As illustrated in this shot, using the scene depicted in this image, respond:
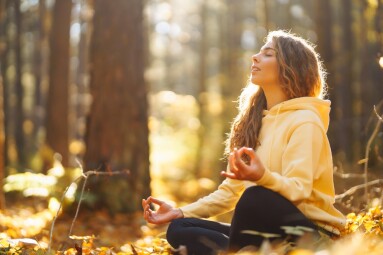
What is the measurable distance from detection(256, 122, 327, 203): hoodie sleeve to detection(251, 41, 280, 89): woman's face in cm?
48

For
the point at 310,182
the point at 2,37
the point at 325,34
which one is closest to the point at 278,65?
the point at 310,182

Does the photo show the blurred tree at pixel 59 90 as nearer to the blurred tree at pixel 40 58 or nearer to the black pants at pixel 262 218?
the blurred tree at pixel 40 58

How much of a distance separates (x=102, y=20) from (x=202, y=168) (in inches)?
535

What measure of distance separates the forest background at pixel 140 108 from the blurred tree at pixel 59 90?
2cm

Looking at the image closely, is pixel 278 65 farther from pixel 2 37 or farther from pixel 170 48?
pixel 170 48

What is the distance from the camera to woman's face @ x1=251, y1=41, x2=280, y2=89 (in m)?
3.94

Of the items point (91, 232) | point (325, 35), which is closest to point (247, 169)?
point (91, 232)

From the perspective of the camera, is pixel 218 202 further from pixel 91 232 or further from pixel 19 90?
pixel 19 90

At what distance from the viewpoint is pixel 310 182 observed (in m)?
3.45

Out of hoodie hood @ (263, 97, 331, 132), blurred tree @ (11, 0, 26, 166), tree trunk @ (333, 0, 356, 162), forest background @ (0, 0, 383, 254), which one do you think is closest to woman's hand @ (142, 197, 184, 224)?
forest background @ (0, 0, 383, 254)

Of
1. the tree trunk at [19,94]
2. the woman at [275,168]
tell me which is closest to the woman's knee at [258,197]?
the woman at [275,168]

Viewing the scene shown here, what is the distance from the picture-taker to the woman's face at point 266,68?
3939 mm

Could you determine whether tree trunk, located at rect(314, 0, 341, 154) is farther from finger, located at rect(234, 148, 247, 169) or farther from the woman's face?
finger, located at rect(234, 148, 247, 169)

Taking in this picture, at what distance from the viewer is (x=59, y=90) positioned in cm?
1404
